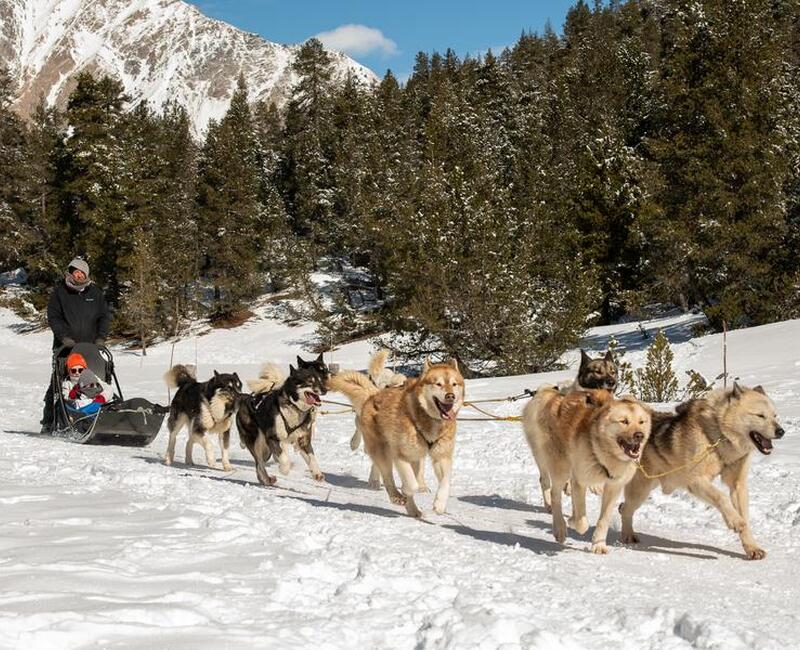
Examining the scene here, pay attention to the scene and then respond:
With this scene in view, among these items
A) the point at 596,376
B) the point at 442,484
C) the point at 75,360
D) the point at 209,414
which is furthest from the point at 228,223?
the point at 442,484

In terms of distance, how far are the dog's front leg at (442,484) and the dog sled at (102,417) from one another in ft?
15.8

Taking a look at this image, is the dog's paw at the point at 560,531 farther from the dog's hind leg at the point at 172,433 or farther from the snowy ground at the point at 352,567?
the dog's hind leg at the point at 172,433

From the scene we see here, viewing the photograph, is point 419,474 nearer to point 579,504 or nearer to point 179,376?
point 579,504

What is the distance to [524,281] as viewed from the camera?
21.7 metres

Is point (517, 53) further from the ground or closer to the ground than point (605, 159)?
further from the ground

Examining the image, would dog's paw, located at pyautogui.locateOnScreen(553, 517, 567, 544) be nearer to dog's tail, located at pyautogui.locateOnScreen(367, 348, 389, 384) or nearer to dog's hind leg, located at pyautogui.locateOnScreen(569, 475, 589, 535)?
dog's hind leg, located at pyautogui.locateOnScreen(569, 475, 589, 535)

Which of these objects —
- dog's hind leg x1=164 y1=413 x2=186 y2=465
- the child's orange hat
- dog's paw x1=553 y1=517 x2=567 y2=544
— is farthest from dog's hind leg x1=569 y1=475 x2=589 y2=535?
the child's orange hat

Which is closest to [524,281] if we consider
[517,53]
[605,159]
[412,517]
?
[605,159]

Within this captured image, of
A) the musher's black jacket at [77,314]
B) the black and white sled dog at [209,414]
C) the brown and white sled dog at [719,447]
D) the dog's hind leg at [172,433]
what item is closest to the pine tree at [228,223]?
the musher's black jacket at [77,314]

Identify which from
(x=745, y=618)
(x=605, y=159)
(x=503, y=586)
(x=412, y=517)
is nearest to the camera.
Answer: (x=745, y=618)

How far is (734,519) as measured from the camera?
16.2 feet

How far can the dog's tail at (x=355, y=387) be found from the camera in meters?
7.12

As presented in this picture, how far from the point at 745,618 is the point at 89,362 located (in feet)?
28.9

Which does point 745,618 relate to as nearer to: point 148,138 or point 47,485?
point 47,485
